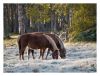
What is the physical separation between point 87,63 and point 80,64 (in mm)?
92

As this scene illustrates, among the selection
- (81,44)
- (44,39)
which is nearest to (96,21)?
(81,44)

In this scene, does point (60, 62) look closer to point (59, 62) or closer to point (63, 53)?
point (59, 62)

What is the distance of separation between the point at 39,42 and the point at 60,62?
0.39 m

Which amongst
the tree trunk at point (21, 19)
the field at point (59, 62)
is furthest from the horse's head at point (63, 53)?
the tree trunk at point (21, 19)

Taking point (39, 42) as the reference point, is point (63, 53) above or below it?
below

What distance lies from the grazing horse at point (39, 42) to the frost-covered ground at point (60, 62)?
10 cm

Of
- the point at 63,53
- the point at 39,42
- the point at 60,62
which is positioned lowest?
the point at 60,62

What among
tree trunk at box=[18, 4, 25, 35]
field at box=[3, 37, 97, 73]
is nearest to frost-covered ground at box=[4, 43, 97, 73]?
field at box=[3, 37, 97, 73]

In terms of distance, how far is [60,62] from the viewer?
5.49m

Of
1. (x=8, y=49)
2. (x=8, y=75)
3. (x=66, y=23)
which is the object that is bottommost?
(x=8, y=75)

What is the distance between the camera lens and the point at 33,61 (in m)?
5.49

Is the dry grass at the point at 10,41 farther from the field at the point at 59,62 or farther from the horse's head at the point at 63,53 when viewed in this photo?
the horse's head at the point at 63,53

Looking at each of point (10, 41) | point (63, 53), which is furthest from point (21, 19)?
point (63, 53)

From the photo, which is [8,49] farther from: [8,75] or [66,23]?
[66,23]
